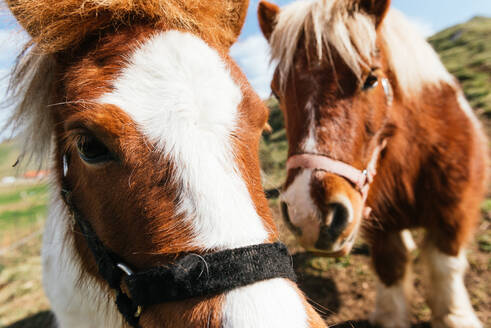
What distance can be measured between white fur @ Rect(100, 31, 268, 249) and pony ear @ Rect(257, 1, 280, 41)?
2.05 meters

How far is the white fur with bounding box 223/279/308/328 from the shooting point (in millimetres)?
860

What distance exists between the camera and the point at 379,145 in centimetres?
256

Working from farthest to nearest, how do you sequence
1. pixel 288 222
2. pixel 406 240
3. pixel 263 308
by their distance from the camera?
pixel 406 240 → pixel 288 222 → pixel 263 308

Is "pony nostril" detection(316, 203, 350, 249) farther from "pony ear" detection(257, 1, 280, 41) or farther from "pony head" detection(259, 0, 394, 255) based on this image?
"pony ear" detection(257, 1, 280, 41)

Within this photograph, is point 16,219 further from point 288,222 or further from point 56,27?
point 56,27

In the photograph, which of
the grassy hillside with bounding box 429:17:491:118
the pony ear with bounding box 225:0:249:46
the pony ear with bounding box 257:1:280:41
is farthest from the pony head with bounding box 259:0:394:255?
the grassy hillside with bounding box 429:17:491:118

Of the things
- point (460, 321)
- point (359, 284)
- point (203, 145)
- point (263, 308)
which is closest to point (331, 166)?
point (203, 145)

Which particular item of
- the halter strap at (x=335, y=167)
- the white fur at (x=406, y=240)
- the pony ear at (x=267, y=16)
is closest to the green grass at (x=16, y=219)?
the pony ear at (x=267, y=16)

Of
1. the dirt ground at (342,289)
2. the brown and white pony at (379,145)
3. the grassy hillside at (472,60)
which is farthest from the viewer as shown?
the grassy hillside at (472,60)

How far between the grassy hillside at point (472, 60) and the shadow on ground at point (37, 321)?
357 inches

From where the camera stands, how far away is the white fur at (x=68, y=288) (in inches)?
62.7

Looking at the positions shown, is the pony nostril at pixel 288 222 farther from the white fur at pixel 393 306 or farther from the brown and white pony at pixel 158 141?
the white fur at pixel 393 306

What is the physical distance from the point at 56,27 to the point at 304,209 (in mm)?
1680

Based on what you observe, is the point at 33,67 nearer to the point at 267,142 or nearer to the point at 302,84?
the point at 302,84
